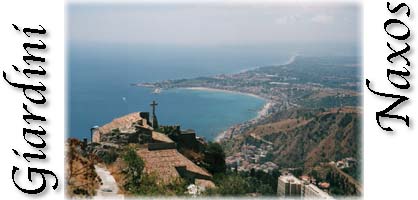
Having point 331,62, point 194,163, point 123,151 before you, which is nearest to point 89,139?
point 123,151

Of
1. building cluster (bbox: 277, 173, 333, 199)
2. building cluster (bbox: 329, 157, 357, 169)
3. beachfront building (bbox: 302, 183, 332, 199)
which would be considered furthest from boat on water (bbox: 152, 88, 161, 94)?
building cluster (bbox: 329, 157, 357, 169)

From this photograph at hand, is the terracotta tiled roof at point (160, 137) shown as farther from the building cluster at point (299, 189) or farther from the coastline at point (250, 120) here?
the building cluster at point (299, 189)

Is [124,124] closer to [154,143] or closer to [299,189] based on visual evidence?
[154,143]

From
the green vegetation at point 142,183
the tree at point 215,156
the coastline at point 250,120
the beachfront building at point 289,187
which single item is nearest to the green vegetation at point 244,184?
the beachfront building at point 289,187

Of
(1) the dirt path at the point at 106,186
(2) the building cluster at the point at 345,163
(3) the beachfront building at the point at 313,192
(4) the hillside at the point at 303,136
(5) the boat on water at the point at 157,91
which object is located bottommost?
(3) the beachfront building at the point at 313,192

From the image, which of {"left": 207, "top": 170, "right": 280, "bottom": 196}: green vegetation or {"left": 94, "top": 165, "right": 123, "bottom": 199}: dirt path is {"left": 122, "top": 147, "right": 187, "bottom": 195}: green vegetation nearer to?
{"left": 94, "top": 165, "right": 123, "bottom": 199}: dirt path

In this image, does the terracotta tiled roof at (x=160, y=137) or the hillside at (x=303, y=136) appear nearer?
the terracotta tiled roof at (x=160, y=137)
